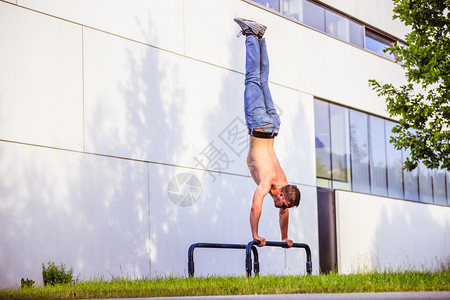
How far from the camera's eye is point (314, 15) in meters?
19.4

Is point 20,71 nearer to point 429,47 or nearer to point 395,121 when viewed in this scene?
point 429,47

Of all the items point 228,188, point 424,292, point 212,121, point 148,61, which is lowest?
point 424,292

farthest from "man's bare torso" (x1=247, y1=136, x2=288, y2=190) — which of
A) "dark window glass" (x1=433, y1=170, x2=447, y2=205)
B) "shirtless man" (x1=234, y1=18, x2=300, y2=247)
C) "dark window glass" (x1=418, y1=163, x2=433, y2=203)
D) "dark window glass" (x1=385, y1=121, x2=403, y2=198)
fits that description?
"dark window glass" (x1=433, y1=170, x2=447, y2=205)

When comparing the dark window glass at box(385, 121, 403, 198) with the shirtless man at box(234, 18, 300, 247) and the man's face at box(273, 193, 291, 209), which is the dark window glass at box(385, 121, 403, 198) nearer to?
the shirtless man at box(234, 18, 300, 247)

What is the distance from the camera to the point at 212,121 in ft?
51.7

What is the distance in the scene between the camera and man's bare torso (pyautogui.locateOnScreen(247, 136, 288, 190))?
12031 mm

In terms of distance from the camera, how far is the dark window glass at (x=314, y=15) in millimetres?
19078

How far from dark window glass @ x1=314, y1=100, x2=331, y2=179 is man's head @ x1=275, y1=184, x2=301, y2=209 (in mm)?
6933

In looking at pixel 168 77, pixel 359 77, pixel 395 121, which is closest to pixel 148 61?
pixel 168 77

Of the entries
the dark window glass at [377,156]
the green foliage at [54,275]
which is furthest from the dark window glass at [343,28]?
the green foliage at [54,275]

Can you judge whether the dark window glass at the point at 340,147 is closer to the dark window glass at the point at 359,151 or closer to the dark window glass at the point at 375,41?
the dark window glass at the point at 359,151

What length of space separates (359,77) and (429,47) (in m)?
6.25

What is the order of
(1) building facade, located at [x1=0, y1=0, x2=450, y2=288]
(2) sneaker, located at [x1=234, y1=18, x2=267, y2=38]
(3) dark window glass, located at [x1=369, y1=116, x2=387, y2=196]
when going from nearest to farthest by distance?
(2) sneaker, located at [x1=234, y1=18, x2=267, y2=38] → (1) building facade, located at [x1=0, y1=0, x2=450, y2=288] → (3) dark window glass, located at [x1=369, y1=116, x2=387, y2=196]

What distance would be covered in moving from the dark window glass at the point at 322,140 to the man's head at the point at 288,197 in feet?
22.7
